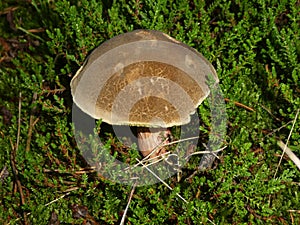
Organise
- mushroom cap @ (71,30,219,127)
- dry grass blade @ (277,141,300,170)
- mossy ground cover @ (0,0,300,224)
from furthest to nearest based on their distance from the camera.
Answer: dry grass blade @ (277,141,300,170), mossy ground cover @ (0,0,300,224), mushroom cap @ (71,30,219,127)

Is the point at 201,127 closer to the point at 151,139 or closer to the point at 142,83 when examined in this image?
the point at 151,139

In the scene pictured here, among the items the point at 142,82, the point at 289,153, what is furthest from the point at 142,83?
the point at 289,153

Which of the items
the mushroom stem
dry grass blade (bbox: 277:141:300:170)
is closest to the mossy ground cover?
dry grass blade (bbox: 277:141:300:170)

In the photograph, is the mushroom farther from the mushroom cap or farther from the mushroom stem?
the mushroom stem

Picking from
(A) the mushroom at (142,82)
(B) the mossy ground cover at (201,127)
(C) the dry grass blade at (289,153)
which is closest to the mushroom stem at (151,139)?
(B) the mossy ground cover at (201,127)

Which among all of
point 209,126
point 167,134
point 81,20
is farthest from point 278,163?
point 81,20

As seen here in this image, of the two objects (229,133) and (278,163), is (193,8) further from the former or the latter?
(278,163)
